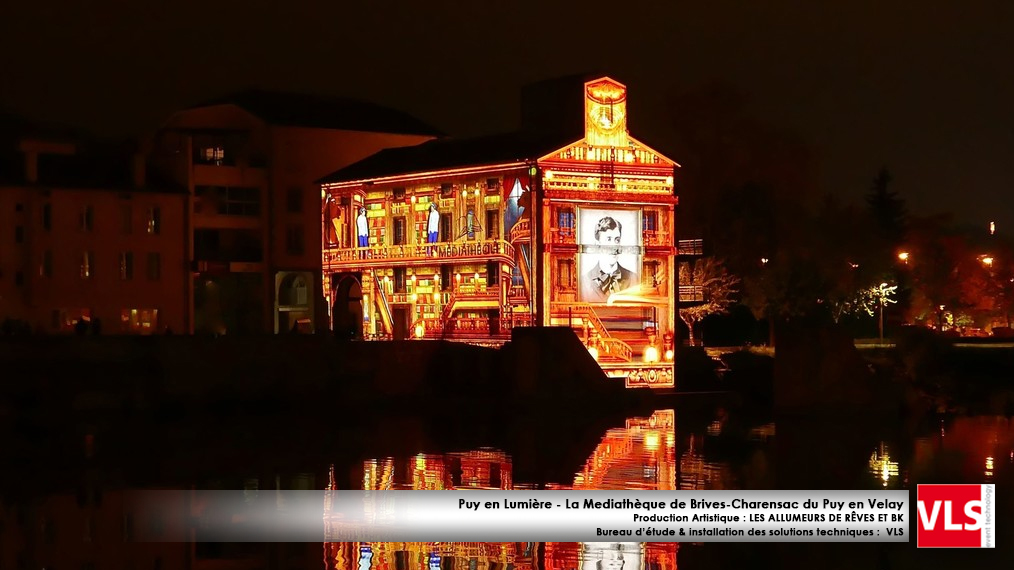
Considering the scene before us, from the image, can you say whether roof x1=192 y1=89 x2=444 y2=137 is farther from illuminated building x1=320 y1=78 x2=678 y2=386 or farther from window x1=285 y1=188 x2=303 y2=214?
illuminated building x1=320 y1=78 x2=678 y2=386

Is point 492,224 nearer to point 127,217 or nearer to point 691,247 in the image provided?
point 691,247

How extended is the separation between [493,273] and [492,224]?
1574mm

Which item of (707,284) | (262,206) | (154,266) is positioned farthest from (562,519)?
(262,206)

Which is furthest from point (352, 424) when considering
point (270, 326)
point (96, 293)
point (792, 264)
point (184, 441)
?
point (792, 264)

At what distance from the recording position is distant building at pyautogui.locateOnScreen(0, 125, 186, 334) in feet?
210

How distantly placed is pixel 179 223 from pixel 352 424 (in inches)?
1226

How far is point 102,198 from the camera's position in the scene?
6625cm

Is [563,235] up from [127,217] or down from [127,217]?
down

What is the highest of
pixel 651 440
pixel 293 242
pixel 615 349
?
pixel 293 242

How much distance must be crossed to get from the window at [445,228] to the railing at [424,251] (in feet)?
0.79

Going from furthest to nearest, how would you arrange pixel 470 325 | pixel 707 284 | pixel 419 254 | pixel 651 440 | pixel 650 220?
pixel 707 284
pixel 419 254
pixel 470 325
pixel 650 220
pixel 651 440

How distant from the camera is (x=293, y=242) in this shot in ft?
251

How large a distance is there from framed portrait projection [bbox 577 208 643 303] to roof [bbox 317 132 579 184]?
2.45 metres

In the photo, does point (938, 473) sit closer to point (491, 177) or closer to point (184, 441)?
point (184, 441)
